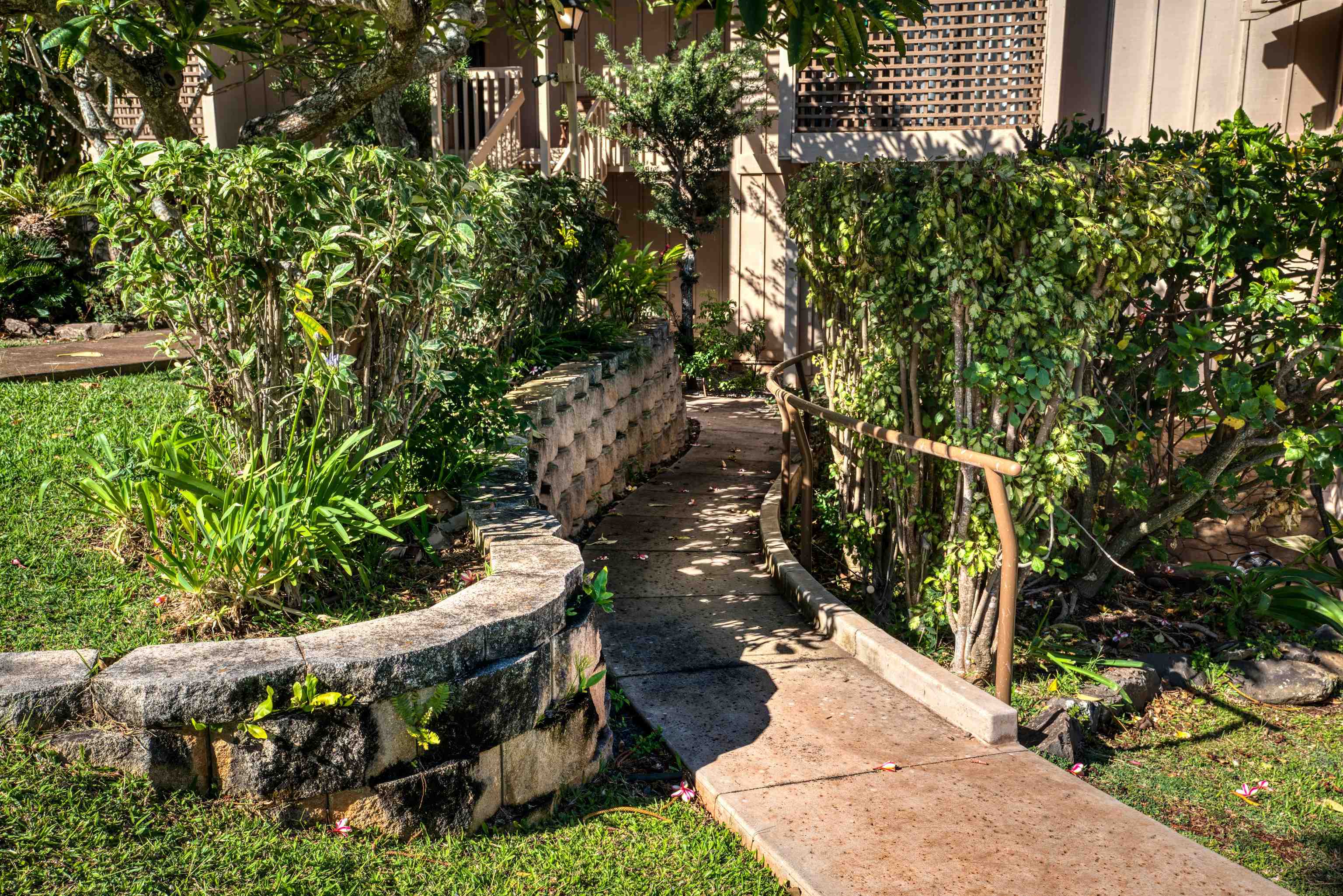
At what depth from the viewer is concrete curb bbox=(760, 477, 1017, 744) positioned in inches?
159

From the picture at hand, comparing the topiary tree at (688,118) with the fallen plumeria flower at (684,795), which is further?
the topiary tree at (688,118)

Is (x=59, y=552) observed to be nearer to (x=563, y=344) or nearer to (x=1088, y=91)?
(x=563, y=344)

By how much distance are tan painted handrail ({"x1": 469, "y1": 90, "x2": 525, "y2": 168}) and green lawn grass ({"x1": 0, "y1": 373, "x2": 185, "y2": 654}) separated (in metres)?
7.28

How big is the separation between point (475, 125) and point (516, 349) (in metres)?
7.25

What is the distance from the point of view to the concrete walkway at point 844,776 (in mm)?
3178

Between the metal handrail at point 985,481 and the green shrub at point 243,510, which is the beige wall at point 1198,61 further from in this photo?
the green shrub at point 243,510

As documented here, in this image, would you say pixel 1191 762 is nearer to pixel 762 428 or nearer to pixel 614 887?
pixel 614 887

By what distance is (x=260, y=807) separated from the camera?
9.96ft

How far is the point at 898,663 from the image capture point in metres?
4.49

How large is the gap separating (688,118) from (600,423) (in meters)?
5.24

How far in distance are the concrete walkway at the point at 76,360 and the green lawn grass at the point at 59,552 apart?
0.97 metres

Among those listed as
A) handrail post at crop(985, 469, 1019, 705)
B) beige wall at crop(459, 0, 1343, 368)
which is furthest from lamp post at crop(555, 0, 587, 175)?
handrail post at crop(985, 469, 1019, 705)

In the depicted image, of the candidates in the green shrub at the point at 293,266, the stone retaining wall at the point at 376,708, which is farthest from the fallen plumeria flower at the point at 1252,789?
the green shrub at the point at 293,266

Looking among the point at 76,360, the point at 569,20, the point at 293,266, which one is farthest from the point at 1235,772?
the point at 569,20
